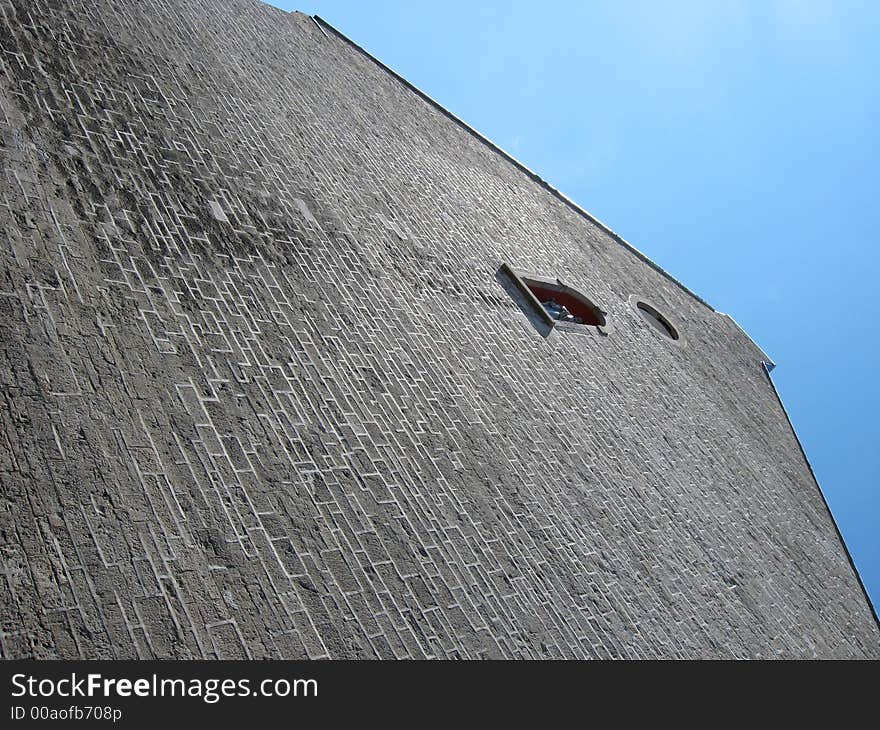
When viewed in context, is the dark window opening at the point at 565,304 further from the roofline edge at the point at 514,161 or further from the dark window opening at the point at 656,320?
the roofline edge at the point at 514,161

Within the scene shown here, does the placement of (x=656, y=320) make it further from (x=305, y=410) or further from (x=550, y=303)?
(x=305, y=410)

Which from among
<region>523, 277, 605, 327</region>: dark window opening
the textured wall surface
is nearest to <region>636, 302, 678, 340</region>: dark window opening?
the textured wall surface

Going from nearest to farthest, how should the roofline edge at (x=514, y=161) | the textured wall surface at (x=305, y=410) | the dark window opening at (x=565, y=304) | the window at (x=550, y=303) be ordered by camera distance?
1. the textured wall surface at (x=305, y=410)
2. the window at (x=550, y=303)
3. the dark window opening at (x=565, y=304)
4. the roofline edge at (x=514, y=161)

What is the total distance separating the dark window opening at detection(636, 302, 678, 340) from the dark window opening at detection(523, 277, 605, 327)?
5.67 ft

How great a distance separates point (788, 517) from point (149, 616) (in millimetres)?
9965

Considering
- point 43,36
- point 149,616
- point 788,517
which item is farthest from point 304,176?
point 788,517

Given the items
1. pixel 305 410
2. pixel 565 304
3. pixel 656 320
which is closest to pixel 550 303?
pixel 565 304

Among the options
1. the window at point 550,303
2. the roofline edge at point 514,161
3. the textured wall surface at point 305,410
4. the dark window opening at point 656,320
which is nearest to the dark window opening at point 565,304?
the window at point 550,303

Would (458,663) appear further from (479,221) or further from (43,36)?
(479,221)

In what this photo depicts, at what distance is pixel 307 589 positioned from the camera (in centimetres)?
427

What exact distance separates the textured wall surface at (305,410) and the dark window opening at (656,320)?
1.23m

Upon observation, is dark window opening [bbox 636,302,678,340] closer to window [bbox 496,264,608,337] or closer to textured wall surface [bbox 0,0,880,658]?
textured wall surface [bbox 0,0,880,658]

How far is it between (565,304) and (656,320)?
2599 millimetres

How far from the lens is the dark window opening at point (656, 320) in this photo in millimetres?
12570
